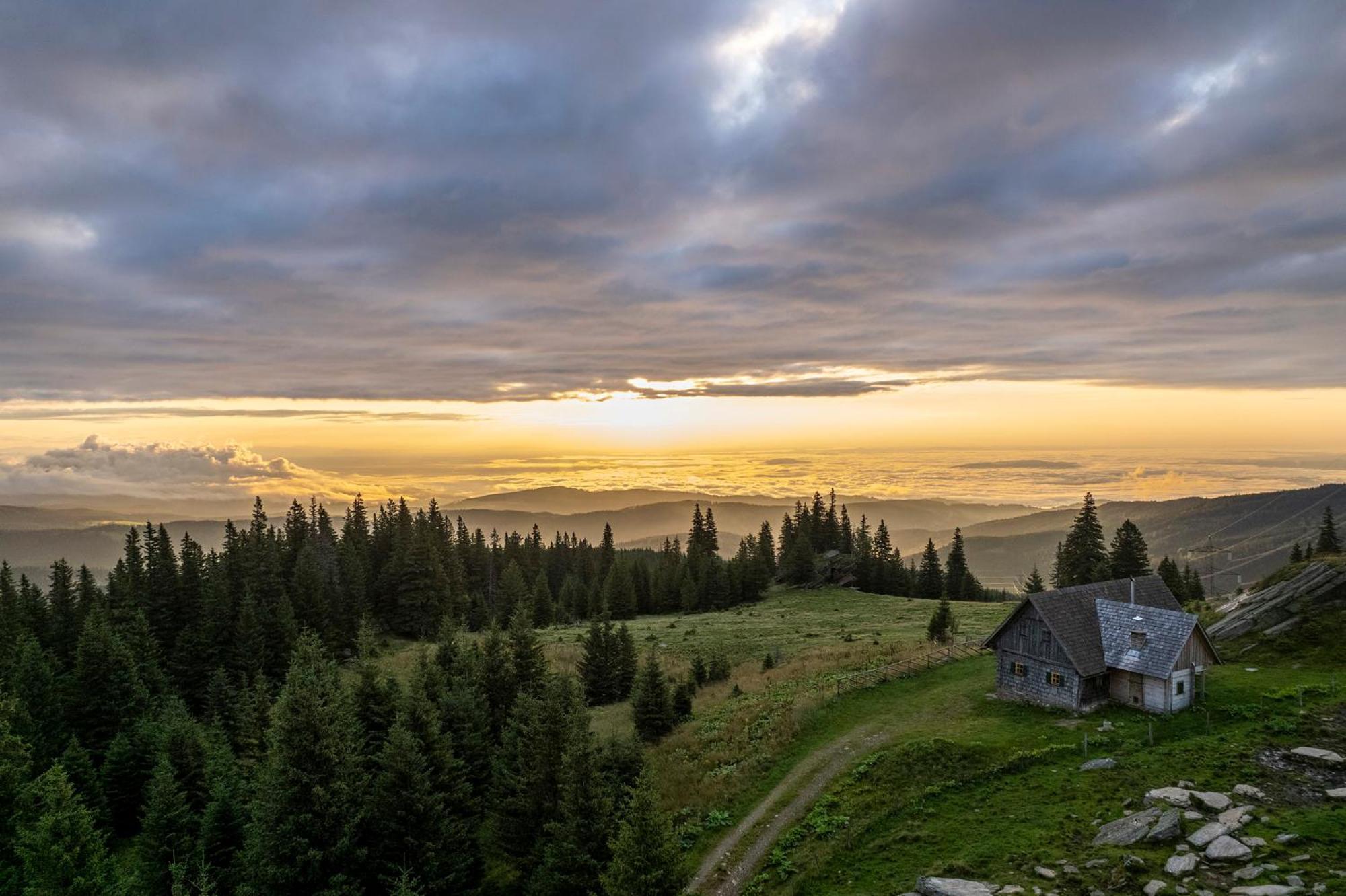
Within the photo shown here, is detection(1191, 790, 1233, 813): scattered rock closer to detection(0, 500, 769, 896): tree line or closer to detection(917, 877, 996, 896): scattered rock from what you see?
detection(917, 877, 996, 896): scattered rock

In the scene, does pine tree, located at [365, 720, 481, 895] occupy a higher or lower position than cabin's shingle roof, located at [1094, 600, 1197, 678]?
lower

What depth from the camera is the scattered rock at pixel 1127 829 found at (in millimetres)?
24000

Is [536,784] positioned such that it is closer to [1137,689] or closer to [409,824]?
[409,824]

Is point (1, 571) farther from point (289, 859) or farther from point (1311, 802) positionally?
point (1311, 802)

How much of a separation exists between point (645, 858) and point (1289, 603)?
172ft

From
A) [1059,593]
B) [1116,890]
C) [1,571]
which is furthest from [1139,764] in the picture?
[1,571]

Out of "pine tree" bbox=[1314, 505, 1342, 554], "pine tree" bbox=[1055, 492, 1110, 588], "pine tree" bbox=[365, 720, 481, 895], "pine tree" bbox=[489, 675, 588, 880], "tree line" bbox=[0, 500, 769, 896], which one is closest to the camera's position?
"tree line" bbox=[0, 500, 769, 896]

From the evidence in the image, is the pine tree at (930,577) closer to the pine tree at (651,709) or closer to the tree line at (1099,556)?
the tree line at (1099,556)

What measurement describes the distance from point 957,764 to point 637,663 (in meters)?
35.5

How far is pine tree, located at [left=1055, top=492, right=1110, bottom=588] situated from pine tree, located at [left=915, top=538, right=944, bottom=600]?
121 feet

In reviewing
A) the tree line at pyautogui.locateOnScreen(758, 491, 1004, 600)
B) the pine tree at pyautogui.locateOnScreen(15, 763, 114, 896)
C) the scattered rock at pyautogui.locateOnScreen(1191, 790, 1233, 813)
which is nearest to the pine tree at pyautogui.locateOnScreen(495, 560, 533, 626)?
the tree line at pyautogui.locateOnScreen(758, 491, 1004, 600)

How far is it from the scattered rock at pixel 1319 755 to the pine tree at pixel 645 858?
2786cm

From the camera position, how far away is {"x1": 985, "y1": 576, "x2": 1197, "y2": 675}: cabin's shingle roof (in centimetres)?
4031

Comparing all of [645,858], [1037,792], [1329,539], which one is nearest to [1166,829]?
[1037,792]
